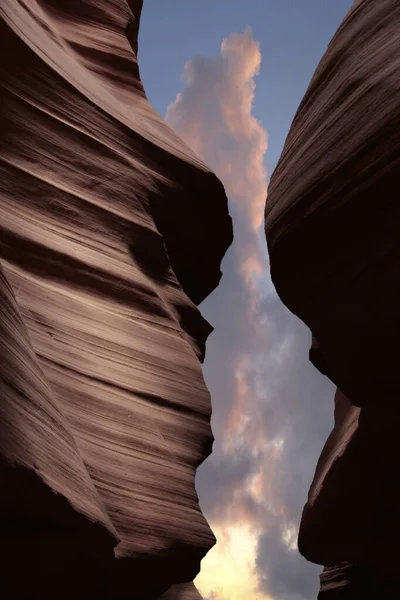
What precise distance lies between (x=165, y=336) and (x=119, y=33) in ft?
9.81

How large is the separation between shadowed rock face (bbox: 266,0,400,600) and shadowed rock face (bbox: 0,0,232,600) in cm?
88

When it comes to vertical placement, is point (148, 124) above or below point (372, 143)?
above

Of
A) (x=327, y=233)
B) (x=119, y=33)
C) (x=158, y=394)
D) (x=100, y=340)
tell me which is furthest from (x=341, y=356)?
(x=119, y=33)

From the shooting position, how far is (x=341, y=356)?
4840 millimetres

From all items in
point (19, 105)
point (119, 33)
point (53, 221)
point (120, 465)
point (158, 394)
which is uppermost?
point (119, 33)

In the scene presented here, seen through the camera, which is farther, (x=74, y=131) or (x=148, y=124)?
(x=148, y=124)

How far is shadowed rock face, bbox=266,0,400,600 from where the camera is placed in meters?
4.12

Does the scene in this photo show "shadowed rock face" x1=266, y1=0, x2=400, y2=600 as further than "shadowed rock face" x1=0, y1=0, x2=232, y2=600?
Yes

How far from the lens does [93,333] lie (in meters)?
4.43

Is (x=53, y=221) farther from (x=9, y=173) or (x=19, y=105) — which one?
(x=19, y=105)

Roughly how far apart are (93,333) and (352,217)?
158 centimetres

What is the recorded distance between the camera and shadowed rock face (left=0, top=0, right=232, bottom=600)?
3.22 m

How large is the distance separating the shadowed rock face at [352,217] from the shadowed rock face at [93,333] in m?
0.88

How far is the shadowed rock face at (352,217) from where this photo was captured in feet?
13.5
